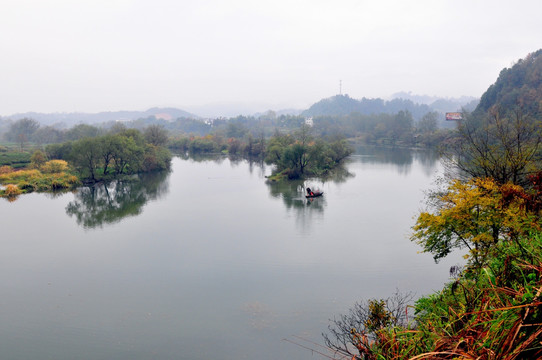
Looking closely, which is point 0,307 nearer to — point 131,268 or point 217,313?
point 131,268

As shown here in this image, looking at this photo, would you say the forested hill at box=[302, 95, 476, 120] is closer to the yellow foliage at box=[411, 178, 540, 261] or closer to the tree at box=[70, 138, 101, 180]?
the tree at box=[70, 138, 101, 180]

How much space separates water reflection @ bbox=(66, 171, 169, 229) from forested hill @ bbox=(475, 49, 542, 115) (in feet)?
136

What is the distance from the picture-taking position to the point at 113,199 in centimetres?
2462

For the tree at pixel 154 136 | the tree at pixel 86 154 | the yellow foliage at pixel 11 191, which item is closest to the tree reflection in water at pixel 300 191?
the tree at pixel 86 154

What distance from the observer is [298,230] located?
16969 millimetres

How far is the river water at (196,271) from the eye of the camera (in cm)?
883

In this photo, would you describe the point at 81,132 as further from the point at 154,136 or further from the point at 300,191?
the point at 300,191

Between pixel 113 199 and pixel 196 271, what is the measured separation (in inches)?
577

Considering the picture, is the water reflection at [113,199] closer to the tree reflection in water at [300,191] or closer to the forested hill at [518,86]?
the tree reflection in water at [300,191]

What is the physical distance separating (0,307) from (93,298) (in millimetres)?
2498

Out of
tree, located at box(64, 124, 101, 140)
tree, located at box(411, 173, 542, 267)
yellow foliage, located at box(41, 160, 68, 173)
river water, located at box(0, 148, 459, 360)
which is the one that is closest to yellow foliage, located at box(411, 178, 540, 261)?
tree, located at box(411, 173, 542, 267)

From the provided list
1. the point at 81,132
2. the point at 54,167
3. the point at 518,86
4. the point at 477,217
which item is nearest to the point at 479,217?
the point at 477,217

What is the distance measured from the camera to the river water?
8828 mm

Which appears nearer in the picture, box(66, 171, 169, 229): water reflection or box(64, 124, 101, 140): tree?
box(66, 171, 169, 229): water reflection
